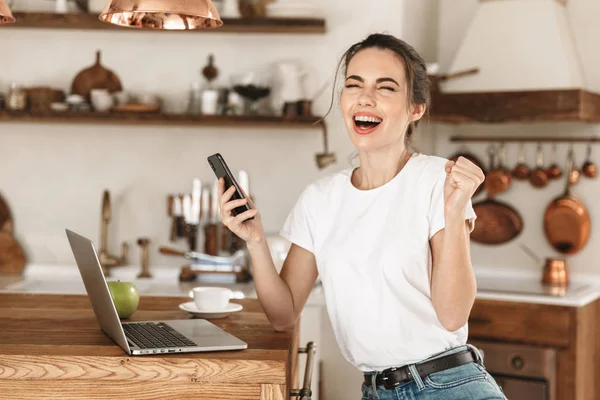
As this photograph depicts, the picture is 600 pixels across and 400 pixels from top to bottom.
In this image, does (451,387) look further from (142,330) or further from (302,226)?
(142,330)

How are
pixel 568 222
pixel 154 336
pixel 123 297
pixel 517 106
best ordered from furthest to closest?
1. pixel 568 222
2. pixel 517 106
3. pixel 123 297
4. pixel 154 336

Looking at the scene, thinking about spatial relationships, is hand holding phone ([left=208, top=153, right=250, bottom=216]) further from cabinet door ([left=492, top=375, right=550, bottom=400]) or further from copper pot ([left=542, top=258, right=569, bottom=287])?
copper pot ([left=542, top=258, right=569, bottom=287])

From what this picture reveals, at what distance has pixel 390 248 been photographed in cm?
196

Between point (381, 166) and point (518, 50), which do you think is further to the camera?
point (518, 50)

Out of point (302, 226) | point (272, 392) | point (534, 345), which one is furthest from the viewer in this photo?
point (534, 345)

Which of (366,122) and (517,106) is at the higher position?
(517,106)

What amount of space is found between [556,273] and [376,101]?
239 centimetres

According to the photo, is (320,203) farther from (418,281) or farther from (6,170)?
(6,170)

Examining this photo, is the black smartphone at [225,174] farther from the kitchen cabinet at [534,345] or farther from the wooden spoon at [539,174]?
the wooden spoon at [539,174]

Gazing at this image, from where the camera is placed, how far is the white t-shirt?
1935 mm

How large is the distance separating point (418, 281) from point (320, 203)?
1.18ft

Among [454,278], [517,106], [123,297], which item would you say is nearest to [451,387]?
[454,278]

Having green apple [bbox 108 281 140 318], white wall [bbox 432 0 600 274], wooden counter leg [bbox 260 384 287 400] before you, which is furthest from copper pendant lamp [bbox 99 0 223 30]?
white wall [bbox 432 0 600 274]

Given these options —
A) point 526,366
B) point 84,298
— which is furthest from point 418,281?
point 526,366
